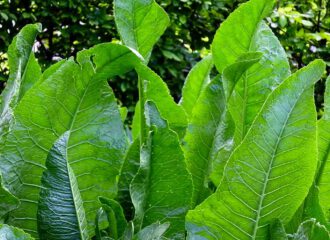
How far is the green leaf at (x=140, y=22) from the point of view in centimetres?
81

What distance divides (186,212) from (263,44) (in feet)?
1.07

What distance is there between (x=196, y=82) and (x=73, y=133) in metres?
0.36

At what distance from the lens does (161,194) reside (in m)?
0.72

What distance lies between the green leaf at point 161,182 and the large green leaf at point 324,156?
0.74ft

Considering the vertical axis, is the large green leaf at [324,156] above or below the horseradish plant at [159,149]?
below

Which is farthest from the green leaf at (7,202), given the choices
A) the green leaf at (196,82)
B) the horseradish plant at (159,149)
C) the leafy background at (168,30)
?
the leafy background at (168,30)

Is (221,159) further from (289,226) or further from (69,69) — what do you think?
(69,69)

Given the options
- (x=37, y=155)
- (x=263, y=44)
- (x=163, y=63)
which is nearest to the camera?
(x=37, y=155)

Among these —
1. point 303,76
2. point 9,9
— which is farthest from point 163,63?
point 303,76

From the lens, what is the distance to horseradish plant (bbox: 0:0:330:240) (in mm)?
661

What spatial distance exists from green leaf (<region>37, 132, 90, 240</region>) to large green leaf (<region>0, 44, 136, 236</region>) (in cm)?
6

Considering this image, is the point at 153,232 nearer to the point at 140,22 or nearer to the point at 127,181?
the point at 127,181

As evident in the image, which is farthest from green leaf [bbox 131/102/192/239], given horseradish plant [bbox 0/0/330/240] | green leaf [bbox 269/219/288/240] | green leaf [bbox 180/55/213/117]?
green leaf [bbox 180/55/213/117]

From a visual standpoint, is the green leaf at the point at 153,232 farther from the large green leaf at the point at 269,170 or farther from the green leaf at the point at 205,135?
the green leaf at the point at 205,135
